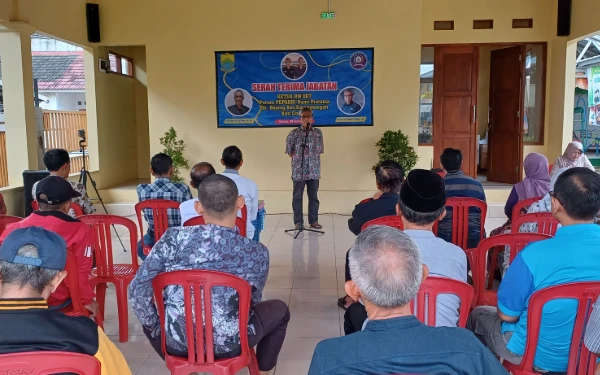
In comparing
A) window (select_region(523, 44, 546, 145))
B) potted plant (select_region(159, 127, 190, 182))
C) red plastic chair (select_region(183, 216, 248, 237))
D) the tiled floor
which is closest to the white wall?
potted plant (select_region(159, 127, 190, 182))

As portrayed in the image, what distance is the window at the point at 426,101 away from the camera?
8156 mm

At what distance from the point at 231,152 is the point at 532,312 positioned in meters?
2.67

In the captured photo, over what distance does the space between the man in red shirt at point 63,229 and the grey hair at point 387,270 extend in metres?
1.68

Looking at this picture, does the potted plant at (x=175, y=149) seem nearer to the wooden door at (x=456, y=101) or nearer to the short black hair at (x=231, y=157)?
the short black hair at (x=231, y=157)

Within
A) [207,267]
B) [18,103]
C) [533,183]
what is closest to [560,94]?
[533,183]

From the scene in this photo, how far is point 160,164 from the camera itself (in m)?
3.67

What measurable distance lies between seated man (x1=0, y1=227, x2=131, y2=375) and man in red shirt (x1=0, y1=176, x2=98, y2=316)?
1.07m

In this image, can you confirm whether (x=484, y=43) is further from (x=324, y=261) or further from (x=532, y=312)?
(x=532, y=312)

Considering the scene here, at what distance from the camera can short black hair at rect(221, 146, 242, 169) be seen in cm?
392

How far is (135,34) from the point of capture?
7.14 meters

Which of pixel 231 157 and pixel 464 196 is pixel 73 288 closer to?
pixel 231 157

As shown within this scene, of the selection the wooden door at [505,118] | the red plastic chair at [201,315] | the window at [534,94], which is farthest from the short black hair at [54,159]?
the window at [534,94]

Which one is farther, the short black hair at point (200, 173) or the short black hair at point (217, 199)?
the short black hair at point (200, 173)

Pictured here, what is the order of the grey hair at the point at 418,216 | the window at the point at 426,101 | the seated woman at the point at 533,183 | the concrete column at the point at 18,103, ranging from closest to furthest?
the grey hair at the point at 418,216 < the seated woman at the point at 533,183 < the concrete column at the point at 18,103 < the window at the point at 426,101
